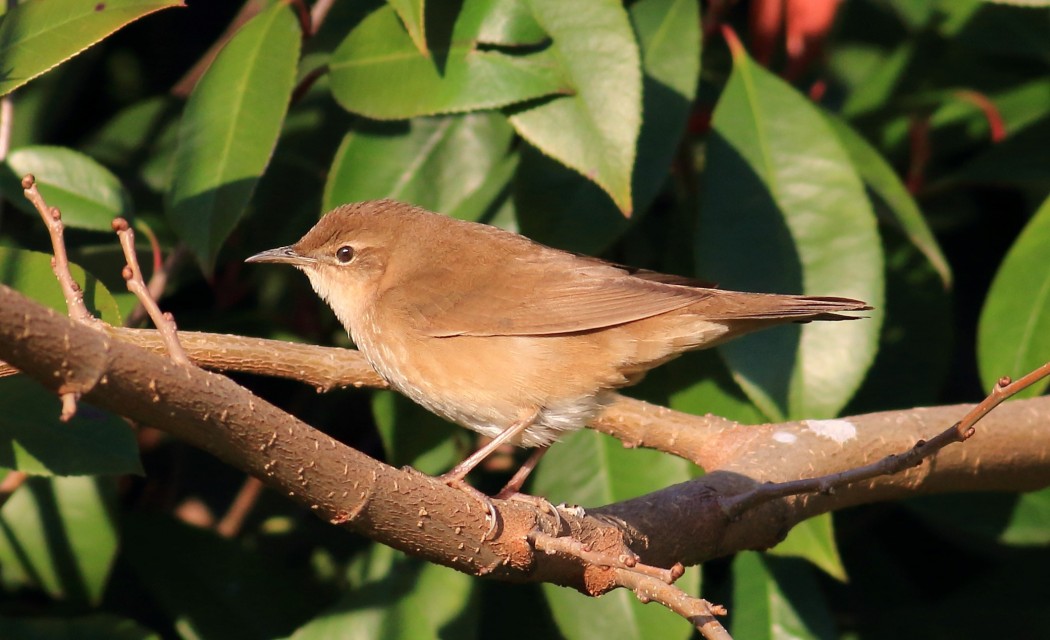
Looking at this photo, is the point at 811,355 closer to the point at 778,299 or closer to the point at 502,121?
the point at 778,299

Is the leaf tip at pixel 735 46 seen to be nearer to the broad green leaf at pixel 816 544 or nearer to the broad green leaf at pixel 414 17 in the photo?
the broad green leaf at pixel 414 17

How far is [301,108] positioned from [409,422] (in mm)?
1307

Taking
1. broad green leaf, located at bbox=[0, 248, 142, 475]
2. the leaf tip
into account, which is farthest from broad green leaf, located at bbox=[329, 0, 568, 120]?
broad green leaf, located at bbox=[0, 248, 142, 475]

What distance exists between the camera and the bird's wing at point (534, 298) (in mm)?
3182

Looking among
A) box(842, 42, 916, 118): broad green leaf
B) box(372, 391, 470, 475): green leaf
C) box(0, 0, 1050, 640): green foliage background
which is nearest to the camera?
box(0, 0, 1050, 640): green foliage background

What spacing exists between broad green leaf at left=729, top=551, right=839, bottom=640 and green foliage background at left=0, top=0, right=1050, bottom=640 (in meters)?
0.01

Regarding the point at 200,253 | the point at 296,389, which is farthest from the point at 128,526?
the point at 200,253

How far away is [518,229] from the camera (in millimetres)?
3668

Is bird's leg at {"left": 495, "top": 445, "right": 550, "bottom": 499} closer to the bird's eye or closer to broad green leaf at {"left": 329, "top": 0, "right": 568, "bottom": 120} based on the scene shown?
the bird's eye

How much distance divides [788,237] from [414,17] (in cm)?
134

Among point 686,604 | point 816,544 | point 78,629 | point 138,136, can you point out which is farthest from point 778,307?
point 138,136

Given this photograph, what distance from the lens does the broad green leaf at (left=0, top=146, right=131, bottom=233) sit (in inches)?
133

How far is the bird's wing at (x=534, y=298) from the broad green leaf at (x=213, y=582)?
965mm

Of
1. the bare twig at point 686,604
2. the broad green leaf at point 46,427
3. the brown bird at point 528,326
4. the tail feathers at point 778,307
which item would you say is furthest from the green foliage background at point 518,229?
the bare twig at point 686,604
